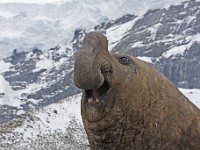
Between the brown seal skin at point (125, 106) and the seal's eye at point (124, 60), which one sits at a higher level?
the seal's eye at point (124, 60)

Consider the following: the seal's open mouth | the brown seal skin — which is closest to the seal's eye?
the brown seal skin

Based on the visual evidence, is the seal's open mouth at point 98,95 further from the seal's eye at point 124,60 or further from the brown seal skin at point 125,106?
the seal's eye at point 124,60

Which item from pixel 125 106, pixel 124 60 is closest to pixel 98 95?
pixel 125 106

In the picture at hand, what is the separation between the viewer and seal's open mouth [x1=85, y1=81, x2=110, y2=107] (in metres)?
3.95

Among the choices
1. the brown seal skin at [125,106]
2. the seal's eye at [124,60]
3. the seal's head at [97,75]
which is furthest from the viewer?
the seal's eye at [124,60]

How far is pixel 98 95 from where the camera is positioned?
13.0 ft

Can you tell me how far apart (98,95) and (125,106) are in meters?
0.25

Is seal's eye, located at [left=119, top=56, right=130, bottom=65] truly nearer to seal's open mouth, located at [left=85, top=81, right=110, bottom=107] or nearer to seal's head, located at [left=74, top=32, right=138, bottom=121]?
seal's head, located at [left=74, top=32, right=138, bottom=121]

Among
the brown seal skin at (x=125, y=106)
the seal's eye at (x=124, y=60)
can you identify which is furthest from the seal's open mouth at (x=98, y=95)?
the seal's eye at (x=124, y=60)

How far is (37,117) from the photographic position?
1200 inches

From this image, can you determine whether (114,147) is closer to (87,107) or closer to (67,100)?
(87,107)

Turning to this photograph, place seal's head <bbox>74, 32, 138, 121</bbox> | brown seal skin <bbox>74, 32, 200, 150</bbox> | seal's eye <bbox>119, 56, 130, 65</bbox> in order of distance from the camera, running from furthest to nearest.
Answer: seal's eye <bbox>119, 56, 130, 65</bbox> → brown seal skin <bbox>74, 32, 200, 150</bbox> → seal's head <bbox>74, 32, 138, 121</bbox>

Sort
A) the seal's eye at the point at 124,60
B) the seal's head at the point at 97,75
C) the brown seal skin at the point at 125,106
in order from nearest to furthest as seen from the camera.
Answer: the seal's head at the point at 97,75 < the brown seal skin at the point at 125,106 < the seal's eye at the point at 124,60

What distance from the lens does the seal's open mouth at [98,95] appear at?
A: 3953mm
